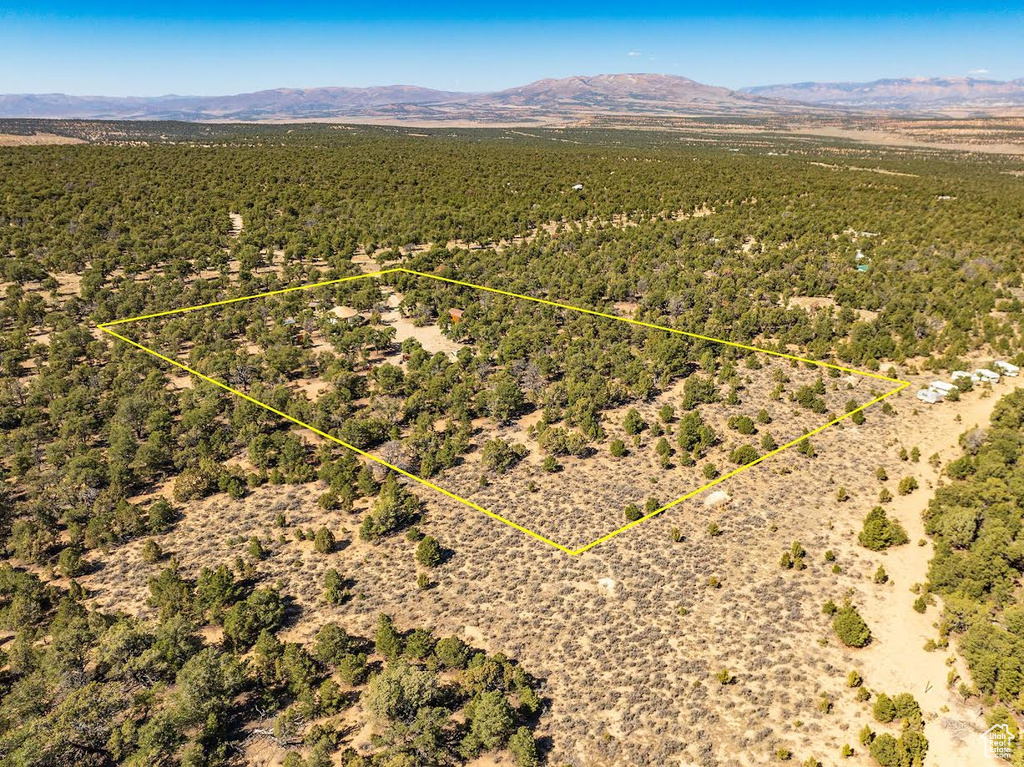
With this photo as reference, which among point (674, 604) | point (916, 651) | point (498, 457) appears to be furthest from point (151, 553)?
point (916, 651)

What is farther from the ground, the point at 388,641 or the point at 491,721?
the point at 388,641

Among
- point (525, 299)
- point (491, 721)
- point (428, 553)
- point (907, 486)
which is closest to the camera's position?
point (491, 721)

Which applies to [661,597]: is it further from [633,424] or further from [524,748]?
[633,424]

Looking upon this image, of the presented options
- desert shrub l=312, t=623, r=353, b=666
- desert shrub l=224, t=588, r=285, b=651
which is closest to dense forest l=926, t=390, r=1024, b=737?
desert shrub l=312, t=623, r=353, b=666

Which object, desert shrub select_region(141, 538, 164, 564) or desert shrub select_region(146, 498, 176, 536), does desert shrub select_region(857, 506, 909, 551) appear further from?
desert shrub select_region(146, 498, 176, 536)

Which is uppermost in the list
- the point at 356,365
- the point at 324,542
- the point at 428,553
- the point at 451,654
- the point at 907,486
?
the point at 356,365

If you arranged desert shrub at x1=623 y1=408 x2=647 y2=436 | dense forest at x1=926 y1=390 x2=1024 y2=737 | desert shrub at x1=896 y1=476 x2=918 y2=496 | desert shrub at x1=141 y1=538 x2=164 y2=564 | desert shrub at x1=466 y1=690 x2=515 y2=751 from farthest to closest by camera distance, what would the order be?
1. desert shrub at x1=623 y1=408 x2=647 y2=436
2. desert shrub at x1=896 y1=476 x2=918 y2=496
3. desert shrub at x1=141 y1=538 x2=164 y2=564
4. dense forest at x1=926 y1=390 x2=1024 y2=737
5. desert shrub at x1=466 y1=690 x2=515 y2=751

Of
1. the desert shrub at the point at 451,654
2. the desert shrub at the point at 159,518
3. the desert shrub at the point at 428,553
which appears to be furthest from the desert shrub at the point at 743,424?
the desert shrub at the point at 159,518
